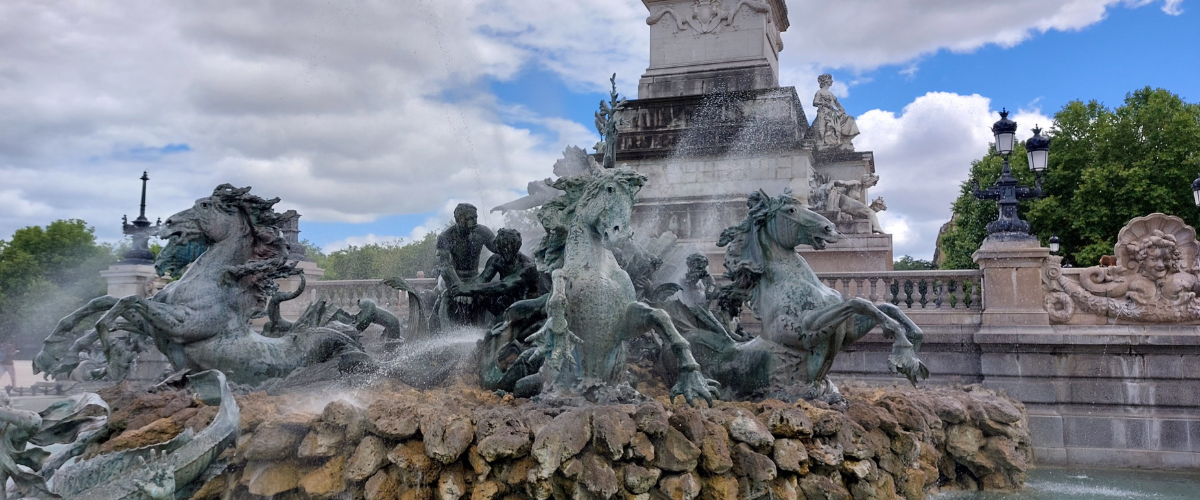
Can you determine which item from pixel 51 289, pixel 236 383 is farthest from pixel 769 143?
pixel 51 289

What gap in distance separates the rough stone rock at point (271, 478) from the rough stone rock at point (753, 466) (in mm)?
2473

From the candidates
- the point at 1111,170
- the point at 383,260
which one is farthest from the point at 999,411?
the point at 383,260

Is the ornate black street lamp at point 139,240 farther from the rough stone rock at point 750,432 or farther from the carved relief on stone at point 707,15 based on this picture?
the rough stone rock at point 750,432

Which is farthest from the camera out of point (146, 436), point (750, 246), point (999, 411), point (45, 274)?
point (45, 274)

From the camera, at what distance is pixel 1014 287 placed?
10648 mm

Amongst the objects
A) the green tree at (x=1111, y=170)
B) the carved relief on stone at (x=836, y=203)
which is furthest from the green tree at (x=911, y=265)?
the carved relief on stone at (x=836, y=203)

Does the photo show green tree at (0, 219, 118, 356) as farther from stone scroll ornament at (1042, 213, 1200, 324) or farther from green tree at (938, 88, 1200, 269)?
green tree at (938, 88, 1200, 269)

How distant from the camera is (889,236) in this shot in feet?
46.8

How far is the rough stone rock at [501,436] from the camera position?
181 inches

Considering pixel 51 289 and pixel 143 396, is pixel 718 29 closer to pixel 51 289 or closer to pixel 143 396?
pixel 143 396

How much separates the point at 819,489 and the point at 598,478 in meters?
1.39

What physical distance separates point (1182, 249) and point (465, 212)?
832 cm

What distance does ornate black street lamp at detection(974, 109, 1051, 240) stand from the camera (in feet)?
35.8

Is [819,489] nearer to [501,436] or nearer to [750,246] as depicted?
[501,436]
